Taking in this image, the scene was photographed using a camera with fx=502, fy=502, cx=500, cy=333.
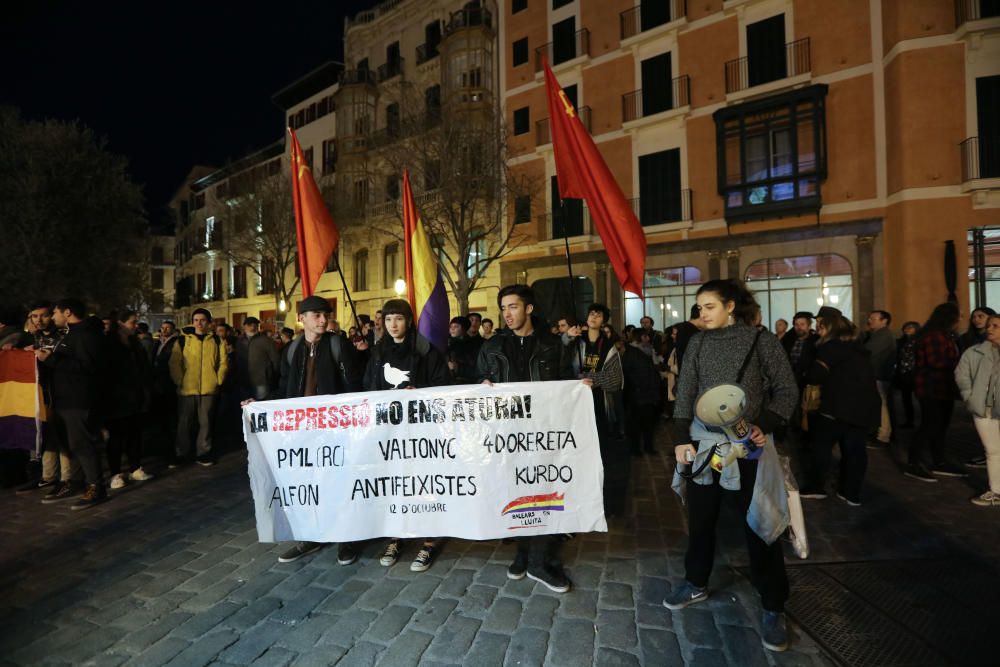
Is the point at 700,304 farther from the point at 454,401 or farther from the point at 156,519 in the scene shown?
the point at 156,519

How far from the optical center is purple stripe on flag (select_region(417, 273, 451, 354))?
4.43 meters

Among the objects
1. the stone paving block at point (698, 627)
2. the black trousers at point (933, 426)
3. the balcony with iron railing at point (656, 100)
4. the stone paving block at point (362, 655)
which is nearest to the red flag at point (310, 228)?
the stone paving block at point (362, 655)

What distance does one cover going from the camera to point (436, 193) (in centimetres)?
1802

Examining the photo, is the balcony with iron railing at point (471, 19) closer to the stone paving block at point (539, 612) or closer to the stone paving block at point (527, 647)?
the stone paving block at point (539, 612)

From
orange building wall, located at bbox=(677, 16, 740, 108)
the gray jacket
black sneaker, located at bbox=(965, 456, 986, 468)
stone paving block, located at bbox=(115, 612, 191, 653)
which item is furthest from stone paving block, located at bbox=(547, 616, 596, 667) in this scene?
orange building wall, located at bbox=(677, 16, 740, 108)

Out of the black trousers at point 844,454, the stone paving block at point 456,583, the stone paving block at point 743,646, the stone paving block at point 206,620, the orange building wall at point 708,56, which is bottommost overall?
the stone paving block at point 743,646

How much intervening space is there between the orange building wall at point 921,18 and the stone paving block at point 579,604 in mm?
18509

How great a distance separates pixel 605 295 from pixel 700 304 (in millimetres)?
17377

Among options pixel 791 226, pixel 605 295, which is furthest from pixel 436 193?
pixel 791 226

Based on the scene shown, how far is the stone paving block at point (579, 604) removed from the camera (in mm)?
2967

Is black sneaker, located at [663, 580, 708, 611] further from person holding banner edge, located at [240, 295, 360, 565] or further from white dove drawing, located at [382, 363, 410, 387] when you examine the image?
person holding banner edge, located at [240, 295, 360, 565]

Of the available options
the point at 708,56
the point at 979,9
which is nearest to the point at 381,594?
the point at 979,9

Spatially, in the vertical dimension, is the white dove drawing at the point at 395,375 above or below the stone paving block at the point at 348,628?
above

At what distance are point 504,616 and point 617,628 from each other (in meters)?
0.65
